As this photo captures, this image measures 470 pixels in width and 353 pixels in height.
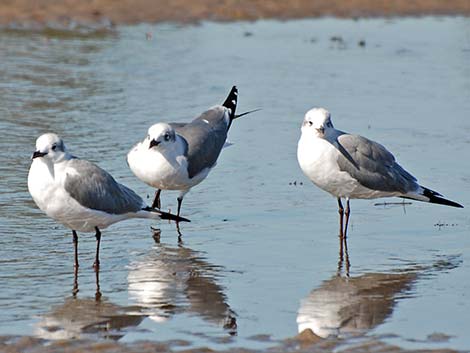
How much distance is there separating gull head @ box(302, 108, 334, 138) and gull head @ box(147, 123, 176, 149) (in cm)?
106

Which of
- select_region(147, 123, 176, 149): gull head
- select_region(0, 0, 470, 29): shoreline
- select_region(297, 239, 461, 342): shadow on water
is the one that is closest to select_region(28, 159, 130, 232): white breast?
select_region(147, 123, 176, 149): gull head

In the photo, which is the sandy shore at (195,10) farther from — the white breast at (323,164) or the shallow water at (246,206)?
the white breast at (323,164)

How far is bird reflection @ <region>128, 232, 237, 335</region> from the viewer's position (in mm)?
6777

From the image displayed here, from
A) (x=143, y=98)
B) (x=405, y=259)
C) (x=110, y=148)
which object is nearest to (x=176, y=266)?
(x=405, y=259)

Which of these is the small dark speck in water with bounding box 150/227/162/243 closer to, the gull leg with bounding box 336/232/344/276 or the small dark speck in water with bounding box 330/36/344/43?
the gull leg with bounding box 336/232/344/276

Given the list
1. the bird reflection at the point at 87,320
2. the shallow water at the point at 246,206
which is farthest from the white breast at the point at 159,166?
the bird reflection at the point at 87,320

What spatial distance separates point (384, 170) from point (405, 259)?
102 cm

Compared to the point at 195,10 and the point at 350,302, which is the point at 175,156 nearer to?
the point at 350,302

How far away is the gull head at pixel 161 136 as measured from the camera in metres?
8.79

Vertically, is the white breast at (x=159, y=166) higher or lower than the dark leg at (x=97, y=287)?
higher

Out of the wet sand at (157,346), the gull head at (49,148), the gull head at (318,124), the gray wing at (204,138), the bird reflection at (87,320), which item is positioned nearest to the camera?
the wet sand at (157,346)

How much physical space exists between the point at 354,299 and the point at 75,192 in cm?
192

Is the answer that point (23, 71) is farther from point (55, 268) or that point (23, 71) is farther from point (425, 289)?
point (425, 289)

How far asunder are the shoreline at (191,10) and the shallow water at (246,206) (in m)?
0.95
